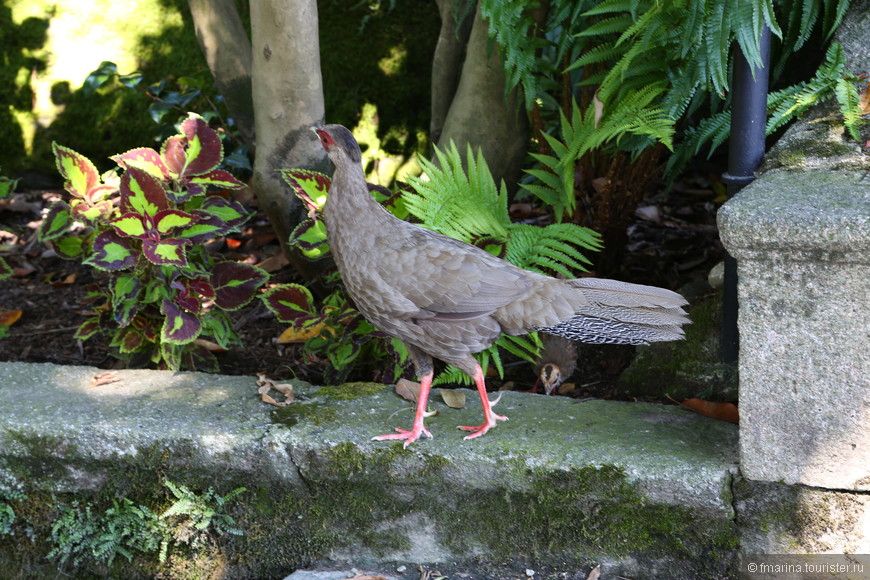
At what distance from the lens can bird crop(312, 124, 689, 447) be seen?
304 cm

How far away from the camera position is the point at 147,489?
328cm

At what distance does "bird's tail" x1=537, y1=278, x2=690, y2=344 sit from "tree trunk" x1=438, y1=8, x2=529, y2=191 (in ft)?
5.17

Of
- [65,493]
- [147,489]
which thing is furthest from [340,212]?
[65,493]

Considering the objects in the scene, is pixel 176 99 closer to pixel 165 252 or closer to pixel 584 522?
pixel 165 252

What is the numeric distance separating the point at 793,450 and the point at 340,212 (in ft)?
5.67

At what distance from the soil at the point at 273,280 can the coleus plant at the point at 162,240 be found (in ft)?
1.63

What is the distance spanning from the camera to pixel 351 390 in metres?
3.61

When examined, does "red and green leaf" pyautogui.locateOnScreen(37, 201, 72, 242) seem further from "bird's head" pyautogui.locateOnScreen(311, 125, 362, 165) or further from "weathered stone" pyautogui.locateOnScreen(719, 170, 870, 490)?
"weathered stone" pyautogui.locateOnScreen(719, 170, 870, 490)

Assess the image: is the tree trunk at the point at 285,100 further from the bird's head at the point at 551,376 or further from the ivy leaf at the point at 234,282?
the bird's head at the point at 551,376

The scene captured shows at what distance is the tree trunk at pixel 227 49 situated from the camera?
15.3ft

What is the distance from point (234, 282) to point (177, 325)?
0.35 m

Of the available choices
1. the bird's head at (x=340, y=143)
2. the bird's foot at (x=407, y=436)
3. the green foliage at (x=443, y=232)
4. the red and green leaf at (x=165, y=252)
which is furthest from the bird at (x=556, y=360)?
the red and green leaf at (x=165, y=252)

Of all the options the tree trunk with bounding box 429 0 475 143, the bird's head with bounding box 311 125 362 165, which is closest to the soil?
the tree trunk with bounding box 429 0 475 143

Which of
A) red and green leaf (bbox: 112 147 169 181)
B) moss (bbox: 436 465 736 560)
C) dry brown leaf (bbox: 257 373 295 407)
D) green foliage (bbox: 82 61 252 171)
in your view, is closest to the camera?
moss (bbox: 436 465 736 560)
